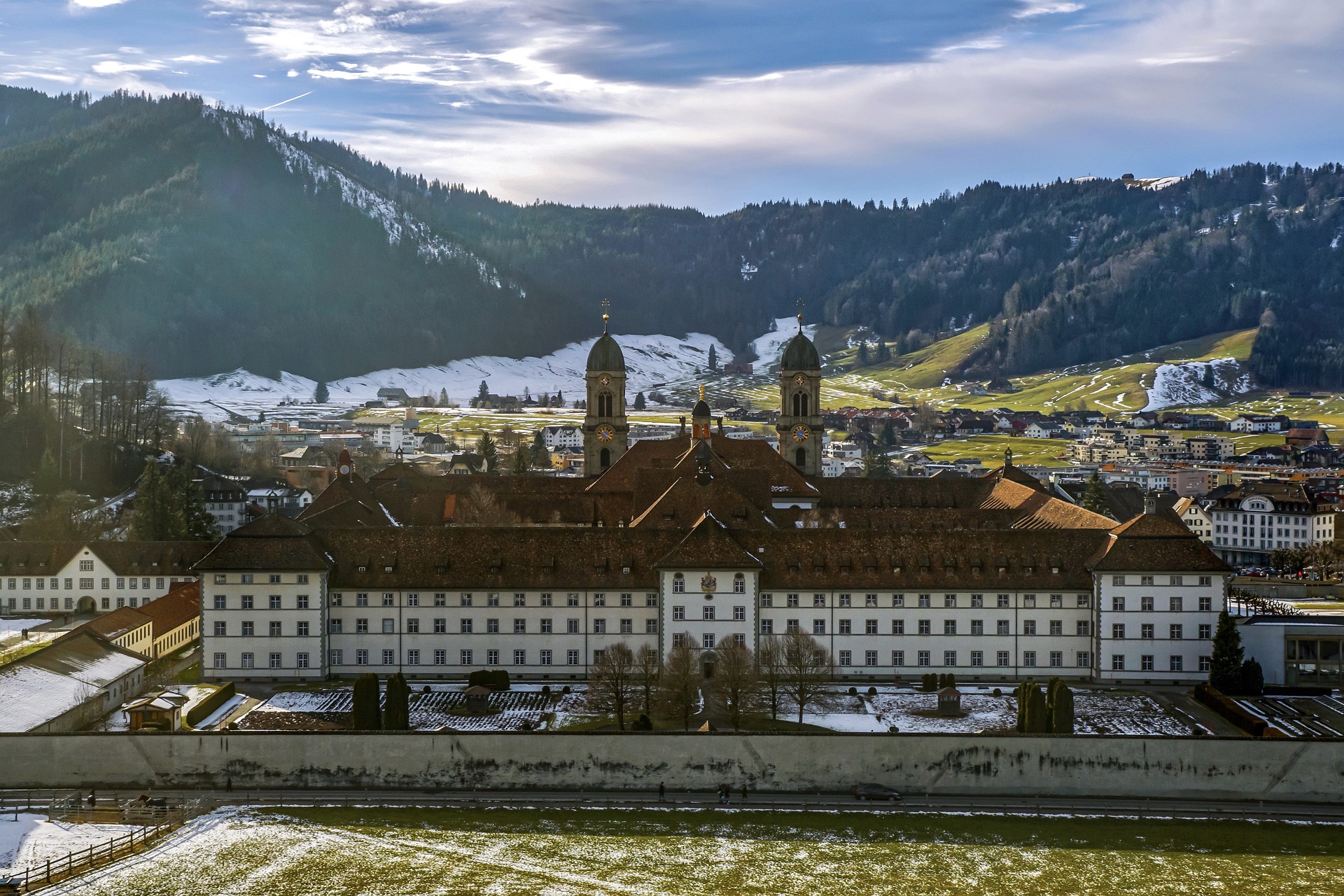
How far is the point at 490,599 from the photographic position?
72.1 metres

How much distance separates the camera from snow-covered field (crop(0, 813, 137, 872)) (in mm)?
46750

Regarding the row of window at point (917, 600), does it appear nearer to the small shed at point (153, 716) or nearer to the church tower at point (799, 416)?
the small shed at point (153, 716)

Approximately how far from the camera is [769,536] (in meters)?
73.6

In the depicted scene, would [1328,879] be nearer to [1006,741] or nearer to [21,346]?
[1006,741]

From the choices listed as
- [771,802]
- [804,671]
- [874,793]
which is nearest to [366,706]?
[771,802]

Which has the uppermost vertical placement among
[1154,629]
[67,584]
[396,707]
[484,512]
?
[484,512]

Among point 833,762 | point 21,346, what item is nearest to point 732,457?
point 833,762

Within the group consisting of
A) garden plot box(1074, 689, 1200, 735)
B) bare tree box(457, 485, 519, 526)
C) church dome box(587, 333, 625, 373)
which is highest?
church dome box(587, 333, 625, 373)

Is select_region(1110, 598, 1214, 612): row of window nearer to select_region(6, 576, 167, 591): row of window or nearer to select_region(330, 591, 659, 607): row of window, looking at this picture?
select_region(330, 591, 659, 607): row of window

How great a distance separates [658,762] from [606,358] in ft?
207

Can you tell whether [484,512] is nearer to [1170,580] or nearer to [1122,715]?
[1170,580]

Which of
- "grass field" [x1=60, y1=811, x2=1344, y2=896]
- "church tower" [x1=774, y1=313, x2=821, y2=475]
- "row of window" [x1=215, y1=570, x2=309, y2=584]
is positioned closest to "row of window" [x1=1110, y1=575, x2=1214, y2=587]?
"grass field" [x1=60, y1=811, x2=1344, y2=896]

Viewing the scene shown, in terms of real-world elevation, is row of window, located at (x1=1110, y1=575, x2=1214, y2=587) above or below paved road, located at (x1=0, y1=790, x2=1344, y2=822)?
above

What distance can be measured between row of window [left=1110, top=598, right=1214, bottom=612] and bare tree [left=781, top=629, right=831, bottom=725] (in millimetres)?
15452
